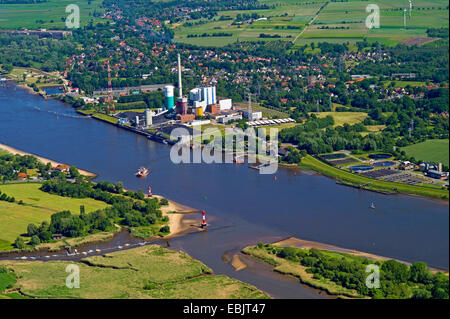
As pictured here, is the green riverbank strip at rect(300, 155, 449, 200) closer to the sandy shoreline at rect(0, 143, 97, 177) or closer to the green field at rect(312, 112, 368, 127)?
the green field at rect(312, 112, 368, 127)

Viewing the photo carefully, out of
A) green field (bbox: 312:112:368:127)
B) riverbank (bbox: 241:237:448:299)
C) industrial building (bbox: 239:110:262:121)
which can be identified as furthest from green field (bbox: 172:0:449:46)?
riverbank (bbox: 241:237:448:299)

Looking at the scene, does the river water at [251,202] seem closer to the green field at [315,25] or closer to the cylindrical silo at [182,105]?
the cylindrical silo at [182,105]

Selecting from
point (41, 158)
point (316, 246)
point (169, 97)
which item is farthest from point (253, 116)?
point (316, 246)

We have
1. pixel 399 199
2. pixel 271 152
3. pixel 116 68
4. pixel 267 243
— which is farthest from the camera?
pixel 116 68

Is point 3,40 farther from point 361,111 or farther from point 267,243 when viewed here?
point 267,243
